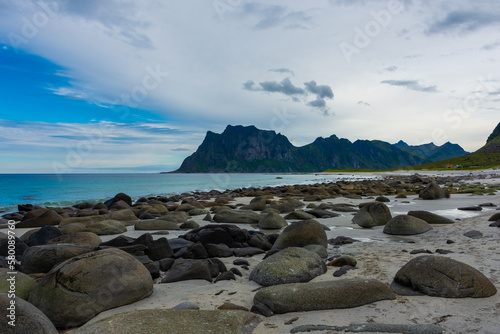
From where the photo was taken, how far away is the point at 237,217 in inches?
493

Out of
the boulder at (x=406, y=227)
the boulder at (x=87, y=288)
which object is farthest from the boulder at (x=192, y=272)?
the boulder at (x=406, y=227)

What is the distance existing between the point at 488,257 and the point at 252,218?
7.73 metres

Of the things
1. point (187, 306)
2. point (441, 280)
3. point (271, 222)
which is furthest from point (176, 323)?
point (271, 222)

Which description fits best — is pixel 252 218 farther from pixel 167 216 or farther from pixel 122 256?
pixel 122 256

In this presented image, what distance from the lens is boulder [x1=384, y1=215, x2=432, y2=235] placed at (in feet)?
30.0

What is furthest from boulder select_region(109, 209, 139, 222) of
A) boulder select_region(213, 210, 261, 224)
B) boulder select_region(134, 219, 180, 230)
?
boulder select_region(213, 210, 261, 224)

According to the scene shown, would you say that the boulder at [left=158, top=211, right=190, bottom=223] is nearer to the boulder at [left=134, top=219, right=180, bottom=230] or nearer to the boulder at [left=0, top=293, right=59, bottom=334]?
the boulder at [left=134, top=219, right=180, bottom=230]

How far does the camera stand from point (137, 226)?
37.0ft

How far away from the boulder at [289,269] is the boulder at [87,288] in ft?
6.12

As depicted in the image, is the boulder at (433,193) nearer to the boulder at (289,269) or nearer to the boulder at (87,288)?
the boulder at (289,269)

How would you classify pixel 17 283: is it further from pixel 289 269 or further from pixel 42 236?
pixel 42 236

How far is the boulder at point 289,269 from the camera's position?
17.0 ft

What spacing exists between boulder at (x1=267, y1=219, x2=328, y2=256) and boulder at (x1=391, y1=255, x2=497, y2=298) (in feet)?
9.36

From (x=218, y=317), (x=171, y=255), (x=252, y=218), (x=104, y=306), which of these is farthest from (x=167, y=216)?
(x=218, y=317)
